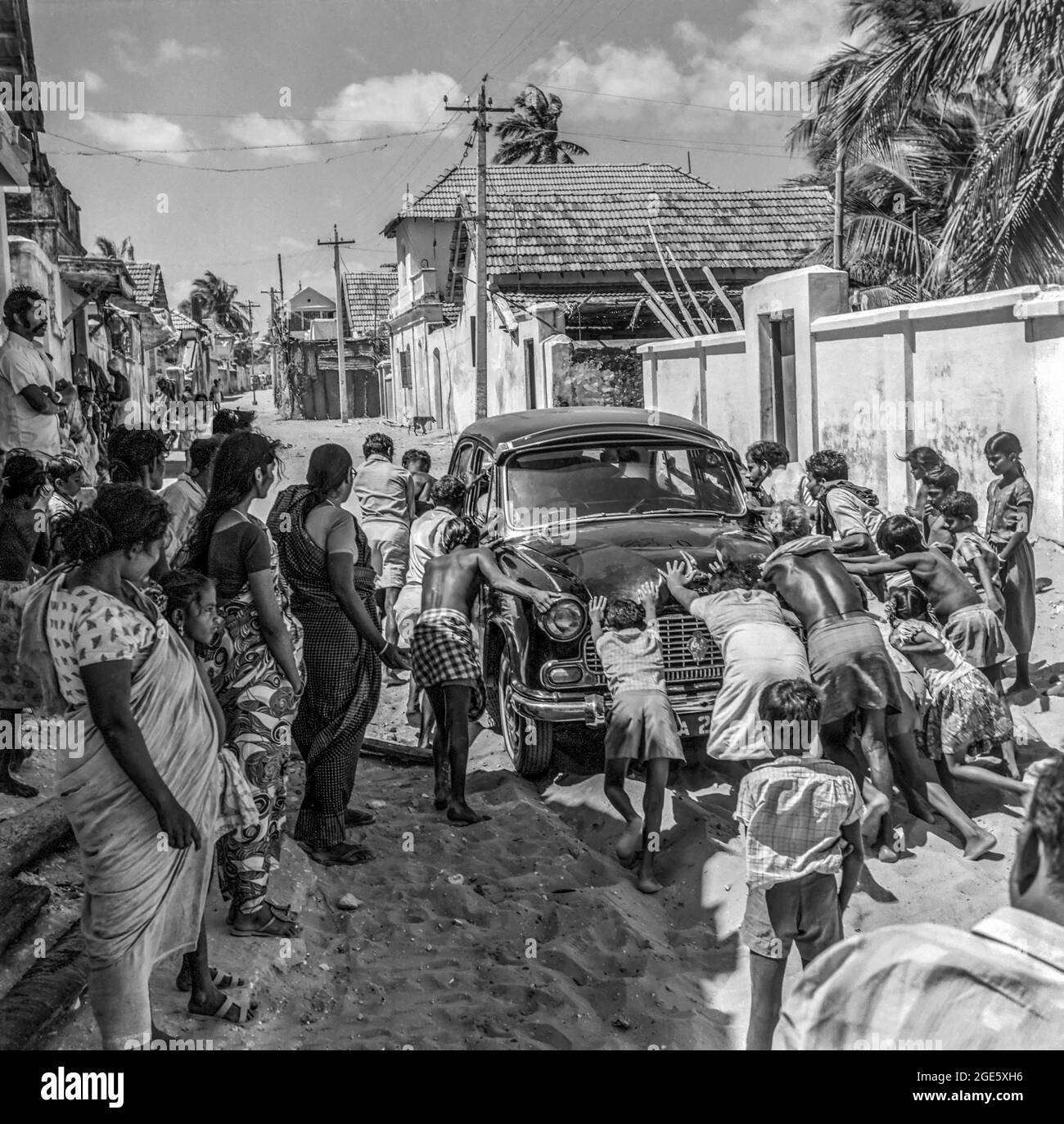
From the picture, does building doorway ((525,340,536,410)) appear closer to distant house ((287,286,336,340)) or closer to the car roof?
the car roof

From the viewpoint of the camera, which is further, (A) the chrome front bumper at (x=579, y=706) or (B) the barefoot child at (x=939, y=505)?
(B) the barefoot child at (x=939, y=505)

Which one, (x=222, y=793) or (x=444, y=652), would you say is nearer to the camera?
(x=222, y=793)

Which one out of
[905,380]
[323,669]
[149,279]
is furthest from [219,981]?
[149,279]

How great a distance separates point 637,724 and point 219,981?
85.7 inches

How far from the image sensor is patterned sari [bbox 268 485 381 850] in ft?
17.2

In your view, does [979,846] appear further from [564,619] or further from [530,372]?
[530,372]

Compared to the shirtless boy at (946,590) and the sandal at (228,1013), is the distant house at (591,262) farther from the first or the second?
the sandal at (228,1013)

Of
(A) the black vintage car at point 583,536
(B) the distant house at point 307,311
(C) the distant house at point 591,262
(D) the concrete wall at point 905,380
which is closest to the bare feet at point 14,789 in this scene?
(A) the black vintage car at point 583,536

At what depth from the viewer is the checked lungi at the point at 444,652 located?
5.98m

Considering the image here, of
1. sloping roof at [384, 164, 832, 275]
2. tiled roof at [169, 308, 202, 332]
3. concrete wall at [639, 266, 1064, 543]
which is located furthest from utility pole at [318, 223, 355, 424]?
concrete wall at [639, 266, 1064, 543]

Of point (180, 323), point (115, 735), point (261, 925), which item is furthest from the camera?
point (180, 323)

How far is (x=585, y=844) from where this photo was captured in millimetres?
5848

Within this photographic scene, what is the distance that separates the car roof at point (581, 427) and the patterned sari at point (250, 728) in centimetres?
355

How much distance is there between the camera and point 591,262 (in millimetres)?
25875
